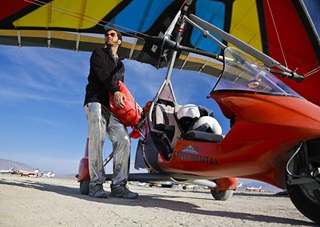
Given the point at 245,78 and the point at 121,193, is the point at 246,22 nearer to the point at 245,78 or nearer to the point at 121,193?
the point at 245,78

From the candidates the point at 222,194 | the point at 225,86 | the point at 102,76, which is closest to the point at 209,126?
the point at 225,86

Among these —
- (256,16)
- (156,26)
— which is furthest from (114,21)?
(256,16)

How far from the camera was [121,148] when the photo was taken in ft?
11.6

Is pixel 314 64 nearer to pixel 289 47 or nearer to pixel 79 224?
pixel 289 47

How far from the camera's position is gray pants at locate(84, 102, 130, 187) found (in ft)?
11.3

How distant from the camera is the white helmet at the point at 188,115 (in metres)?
3.56

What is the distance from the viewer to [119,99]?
327cm

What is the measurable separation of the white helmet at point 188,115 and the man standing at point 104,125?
2.29 ft

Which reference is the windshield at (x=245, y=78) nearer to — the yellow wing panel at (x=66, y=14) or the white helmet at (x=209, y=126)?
the white helmet at (x=209, y=126)

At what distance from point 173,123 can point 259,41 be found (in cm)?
573

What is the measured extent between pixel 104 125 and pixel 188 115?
3.37ft

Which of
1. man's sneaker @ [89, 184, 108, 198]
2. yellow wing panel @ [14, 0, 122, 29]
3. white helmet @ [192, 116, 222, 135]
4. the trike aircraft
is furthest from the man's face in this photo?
yellow wing panel @ [14, 0, 122, 29]

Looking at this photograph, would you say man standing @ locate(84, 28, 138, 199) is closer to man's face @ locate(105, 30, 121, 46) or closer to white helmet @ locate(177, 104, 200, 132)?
man's face @ locate(105, 30, 121, 46)

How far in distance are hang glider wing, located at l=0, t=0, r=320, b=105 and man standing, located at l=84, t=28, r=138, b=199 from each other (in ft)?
10.4
